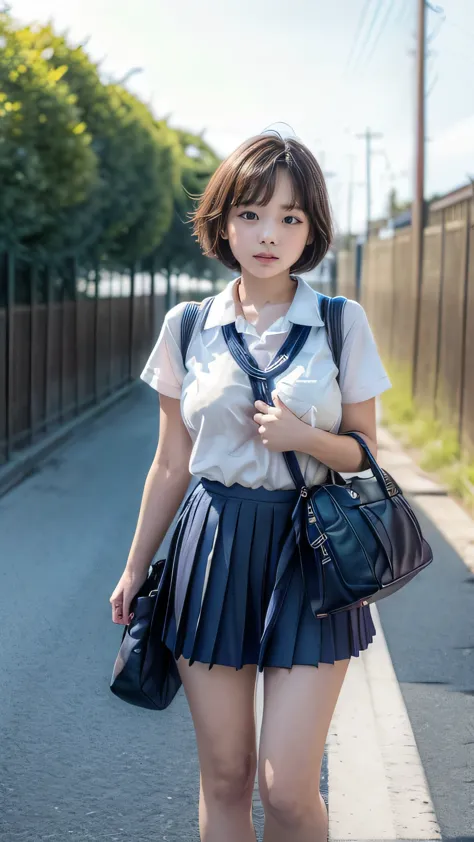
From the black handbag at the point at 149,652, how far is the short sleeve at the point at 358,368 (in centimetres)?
37

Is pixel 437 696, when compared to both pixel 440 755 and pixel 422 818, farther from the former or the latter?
pixel 422 818

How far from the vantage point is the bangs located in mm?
2668

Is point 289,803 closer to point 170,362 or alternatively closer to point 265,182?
point 170,362

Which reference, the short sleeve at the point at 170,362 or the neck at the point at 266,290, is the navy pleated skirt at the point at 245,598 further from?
the neck at the point at 266,290

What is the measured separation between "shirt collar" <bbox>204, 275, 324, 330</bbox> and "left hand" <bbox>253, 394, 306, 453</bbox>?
233 millimetres

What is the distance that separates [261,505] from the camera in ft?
8.82

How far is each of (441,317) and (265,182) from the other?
10526 millimetres

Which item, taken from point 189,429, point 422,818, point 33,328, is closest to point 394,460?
point 33,328

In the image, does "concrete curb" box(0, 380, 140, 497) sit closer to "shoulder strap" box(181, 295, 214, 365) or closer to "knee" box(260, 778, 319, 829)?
"shoulder strap" box(181, 295, 214, 365)

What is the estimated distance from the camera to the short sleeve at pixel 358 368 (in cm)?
273

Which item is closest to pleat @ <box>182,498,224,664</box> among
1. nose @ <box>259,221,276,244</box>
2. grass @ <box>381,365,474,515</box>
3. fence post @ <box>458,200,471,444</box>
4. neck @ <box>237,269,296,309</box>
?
neck @ <box>237,269,296,309</box>

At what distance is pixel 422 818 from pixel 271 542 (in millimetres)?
1501

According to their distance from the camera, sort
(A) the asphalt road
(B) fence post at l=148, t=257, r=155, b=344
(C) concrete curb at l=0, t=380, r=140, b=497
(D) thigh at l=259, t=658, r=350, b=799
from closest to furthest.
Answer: (D) thigh at l=259, t=658, r=350, b=799 < (A) the asphalt road < (C) concrete curb at l=0, t=380, r=140, b=497 < (B) fence post at l=148, t=257, r=155, b=344

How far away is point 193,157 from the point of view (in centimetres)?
3825
